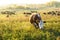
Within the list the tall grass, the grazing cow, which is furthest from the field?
the grazing cow

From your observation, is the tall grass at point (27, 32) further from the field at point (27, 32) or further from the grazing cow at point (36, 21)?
the grazing cow at point (36, 21)

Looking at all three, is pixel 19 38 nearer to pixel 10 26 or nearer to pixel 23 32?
pixel 23 32

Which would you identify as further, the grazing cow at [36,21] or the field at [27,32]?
the grazing cow at [36,21]

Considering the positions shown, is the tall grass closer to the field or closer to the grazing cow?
the field

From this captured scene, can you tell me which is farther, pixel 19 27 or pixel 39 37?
pixel 19 27

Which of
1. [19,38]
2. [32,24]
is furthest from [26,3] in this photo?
[19,38]

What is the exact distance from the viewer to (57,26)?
1809 centimetres

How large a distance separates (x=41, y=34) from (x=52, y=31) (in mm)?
1240

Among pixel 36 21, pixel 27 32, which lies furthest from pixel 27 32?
pixel 36 21

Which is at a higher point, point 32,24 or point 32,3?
point 32,24

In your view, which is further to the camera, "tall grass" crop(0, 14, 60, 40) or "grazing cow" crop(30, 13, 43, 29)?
"grazing cow" crop(30, 13, 43, 29)

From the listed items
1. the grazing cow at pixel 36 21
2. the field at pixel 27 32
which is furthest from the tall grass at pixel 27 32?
the grazing cow at pixel 36 21

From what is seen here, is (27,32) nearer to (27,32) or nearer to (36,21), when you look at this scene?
(27,32)

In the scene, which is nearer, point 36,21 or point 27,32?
point 27,32
